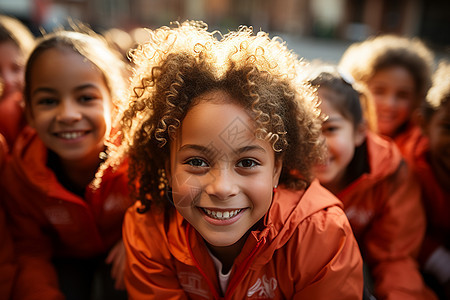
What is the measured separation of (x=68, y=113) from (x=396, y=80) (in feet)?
5.57

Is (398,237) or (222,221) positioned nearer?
(222,221)

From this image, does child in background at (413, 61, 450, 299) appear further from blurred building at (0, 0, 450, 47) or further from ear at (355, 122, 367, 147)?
blurred building at (0, 0, 450, 47)

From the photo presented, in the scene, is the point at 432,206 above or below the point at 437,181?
below

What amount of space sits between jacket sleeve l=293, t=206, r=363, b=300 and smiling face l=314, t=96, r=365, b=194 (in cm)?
34

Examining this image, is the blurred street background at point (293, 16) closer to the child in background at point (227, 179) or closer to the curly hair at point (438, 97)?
the curly hair at point (438, 97)

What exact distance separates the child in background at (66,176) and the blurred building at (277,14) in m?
4.87

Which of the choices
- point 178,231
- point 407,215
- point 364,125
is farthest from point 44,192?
point 407,215

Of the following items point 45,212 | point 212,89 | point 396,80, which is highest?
point 212,89

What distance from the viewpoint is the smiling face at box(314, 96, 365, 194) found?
1447 millimetres

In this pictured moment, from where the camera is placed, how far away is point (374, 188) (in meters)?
1.53

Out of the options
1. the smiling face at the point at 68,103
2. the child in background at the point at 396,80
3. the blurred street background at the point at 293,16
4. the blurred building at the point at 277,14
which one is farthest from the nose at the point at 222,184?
the blurred street background at the point at 293,16

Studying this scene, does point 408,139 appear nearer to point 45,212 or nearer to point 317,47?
point 45,212

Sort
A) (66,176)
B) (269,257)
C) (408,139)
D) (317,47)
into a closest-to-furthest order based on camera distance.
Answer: (269,257)
(66,176)
(408,139)
(317,47)

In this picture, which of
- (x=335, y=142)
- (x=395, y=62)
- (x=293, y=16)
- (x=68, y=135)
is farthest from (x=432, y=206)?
(x=293, y=16)
